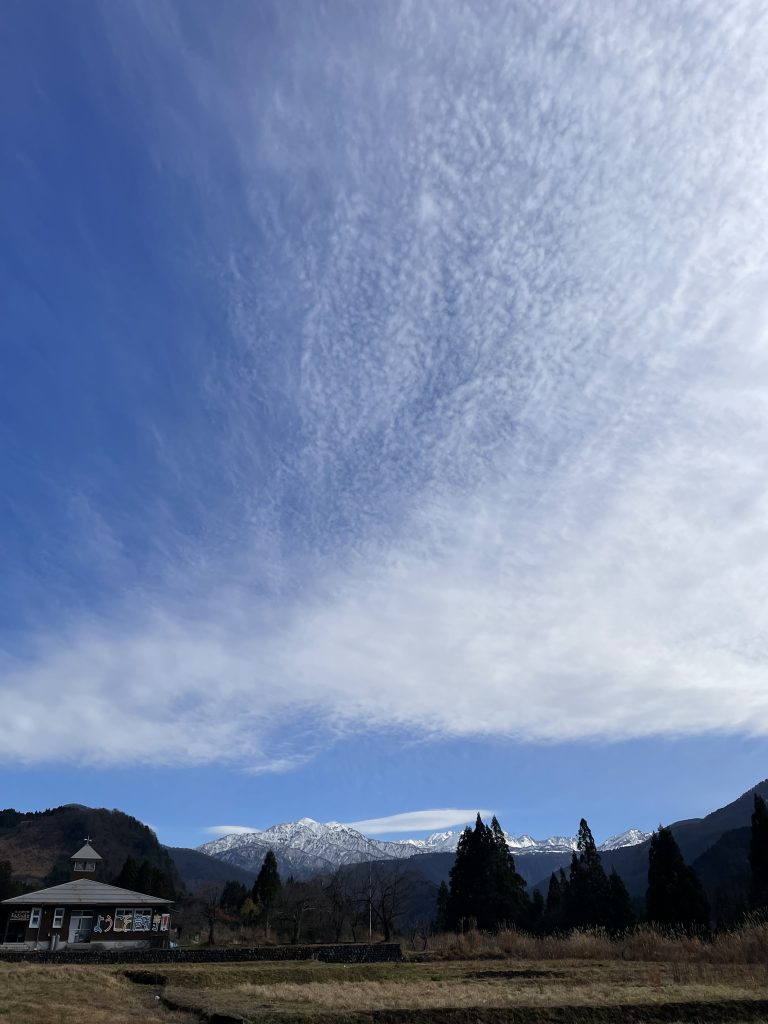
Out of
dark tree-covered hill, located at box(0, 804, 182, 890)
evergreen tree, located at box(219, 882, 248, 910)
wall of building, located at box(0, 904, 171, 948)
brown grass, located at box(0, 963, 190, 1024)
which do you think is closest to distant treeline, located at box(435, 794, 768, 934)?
wall of building, located at box(0, 904, 171, 948)

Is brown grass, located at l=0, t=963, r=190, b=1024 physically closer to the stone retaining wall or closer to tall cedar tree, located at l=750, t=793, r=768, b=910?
the stone retaining wall

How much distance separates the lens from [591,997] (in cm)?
1445

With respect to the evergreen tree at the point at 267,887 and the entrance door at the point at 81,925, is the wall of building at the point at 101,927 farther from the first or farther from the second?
the evergreen tree at the point at 267,887

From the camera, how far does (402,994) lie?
52.9 feet

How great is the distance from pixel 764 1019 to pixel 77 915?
128 ft

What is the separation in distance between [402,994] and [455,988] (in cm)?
200

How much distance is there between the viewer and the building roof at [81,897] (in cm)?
3891

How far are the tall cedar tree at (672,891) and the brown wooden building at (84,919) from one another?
28307 mm

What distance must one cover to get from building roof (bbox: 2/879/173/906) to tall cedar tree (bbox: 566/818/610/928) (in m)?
28.1

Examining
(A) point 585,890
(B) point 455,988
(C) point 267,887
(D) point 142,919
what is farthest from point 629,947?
(C) point 267,887

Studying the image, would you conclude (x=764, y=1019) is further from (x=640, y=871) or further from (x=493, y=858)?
(x=640, y=871)

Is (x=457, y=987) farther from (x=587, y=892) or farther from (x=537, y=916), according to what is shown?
(x=537, y=916)

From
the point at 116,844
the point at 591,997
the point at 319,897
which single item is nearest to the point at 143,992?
the point at 591,997

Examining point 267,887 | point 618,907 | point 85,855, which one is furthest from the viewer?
point 267,887
